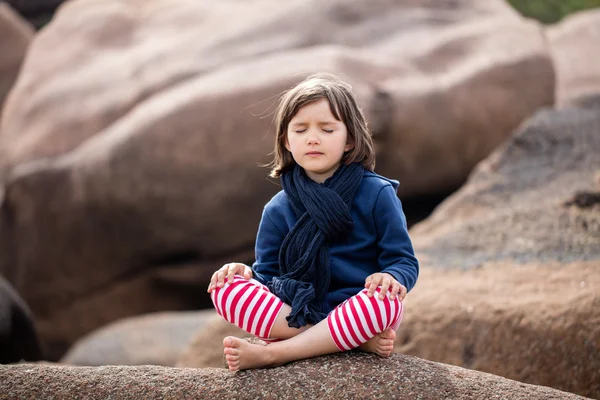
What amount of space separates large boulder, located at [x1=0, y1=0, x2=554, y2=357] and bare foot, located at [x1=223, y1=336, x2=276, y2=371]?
3.30 m

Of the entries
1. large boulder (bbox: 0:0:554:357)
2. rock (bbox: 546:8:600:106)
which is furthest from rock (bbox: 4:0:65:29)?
rock (bbox: 546:8:600:106)

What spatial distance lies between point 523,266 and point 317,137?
5.54 feet

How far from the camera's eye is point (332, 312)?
2.13 meters

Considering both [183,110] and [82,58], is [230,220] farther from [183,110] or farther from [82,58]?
[82,58]

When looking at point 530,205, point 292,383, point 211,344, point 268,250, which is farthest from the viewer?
point 530,205

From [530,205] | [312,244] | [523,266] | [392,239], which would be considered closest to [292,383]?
[312,244]

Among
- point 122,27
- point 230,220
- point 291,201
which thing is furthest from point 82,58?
point 291,201

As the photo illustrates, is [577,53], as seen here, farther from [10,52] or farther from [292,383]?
[292,383]

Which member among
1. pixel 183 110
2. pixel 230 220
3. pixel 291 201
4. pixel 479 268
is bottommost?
pixel 230 220

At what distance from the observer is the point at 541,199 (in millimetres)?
4242

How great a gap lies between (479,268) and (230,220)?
2.33 meters

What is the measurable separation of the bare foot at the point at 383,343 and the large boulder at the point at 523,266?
0.96 metres

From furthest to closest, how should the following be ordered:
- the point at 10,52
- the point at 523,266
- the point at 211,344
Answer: the point at 10,52, the point at 211,344, the point at 523,266

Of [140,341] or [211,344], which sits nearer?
[211,344]
